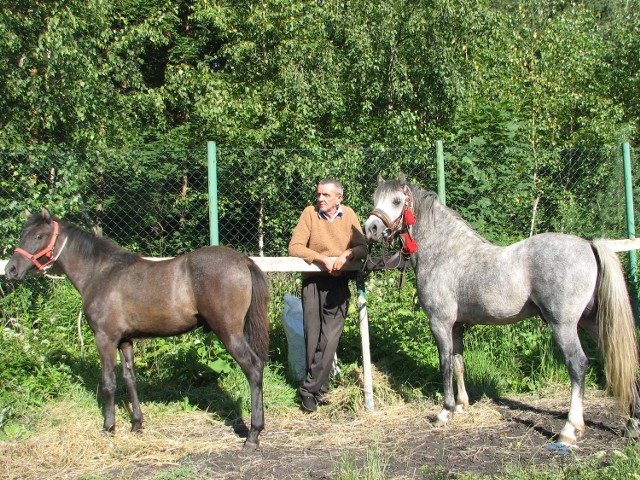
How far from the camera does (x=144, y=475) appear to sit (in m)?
3.91

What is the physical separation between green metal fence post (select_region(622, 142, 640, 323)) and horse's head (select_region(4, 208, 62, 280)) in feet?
18.5

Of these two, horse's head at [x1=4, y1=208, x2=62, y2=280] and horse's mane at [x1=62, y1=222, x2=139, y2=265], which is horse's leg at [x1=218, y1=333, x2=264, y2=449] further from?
horse's head at [x1=4, y1=208, x2=62, y2=280]

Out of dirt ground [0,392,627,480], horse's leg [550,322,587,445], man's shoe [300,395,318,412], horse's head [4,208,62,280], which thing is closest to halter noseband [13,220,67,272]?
horse's head [4,208,62,280]

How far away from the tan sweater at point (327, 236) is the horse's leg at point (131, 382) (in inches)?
63.9

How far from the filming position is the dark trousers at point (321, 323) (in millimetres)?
5148

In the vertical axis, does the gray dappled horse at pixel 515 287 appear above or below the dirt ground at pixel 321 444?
above

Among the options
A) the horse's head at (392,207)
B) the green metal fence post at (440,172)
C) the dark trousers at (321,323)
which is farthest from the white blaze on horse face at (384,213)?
the green metal fence post at (440,172)

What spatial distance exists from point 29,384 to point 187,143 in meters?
7.09

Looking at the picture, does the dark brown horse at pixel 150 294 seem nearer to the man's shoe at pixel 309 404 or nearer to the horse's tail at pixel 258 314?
the horse's tail at pixel 258 314

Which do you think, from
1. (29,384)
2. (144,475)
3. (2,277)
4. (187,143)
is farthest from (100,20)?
(144,475)

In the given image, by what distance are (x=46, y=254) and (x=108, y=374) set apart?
1.14 meters

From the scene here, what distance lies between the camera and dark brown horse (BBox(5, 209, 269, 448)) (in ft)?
14.9

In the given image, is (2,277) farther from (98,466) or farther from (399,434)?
(399,434)

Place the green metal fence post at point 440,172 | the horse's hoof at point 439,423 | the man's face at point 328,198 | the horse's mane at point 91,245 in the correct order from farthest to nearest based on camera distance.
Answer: the green metal fence post at point 440,172, the man's face at point 328,198, the horse's mane at point 91,245, the horse's hoof at point 439,423
